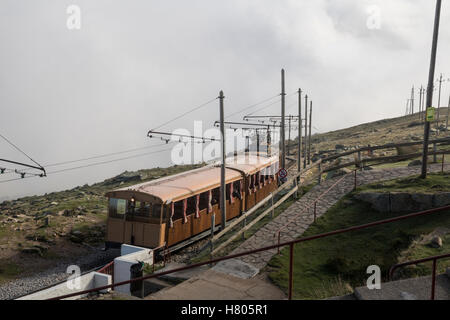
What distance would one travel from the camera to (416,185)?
15.0 meters

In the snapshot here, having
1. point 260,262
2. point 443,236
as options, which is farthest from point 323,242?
point 443,236

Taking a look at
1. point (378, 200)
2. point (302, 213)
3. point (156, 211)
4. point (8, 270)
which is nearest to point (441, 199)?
point (378, 200)

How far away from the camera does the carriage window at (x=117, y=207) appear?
15195 millimetres

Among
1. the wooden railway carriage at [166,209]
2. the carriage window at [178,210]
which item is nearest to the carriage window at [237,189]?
the wooden railway carriage at [166,209]

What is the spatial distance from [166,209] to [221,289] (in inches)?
225

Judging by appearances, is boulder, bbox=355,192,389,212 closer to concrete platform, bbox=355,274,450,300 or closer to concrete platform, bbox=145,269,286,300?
concrete platform, bbox=145,269,286,300

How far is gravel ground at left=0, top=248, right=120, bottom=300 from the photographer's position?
1255 cm

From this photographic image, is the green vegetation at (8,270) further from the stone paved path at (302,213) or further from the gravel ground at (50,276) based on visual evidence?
the stone paved path at (302,213)

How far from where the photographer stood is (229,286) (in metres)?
9.55

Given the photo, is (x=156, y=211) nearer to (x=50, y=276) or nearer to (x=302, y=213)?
(x=50, y=276)

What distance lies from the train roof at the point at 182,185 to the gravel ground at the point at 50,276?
9.32ft

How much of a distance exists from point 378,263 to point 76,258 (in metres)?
12.3

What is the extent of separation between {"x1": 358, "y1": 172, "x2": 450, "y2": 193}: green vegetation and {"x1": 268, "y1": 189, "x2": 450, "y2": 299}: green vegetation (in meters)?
1.80

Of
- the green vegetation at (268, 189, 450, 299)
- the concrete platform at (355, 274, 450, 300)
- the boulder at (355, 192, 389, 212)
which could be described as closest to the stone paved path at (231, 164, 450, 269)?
the green vegetation at (268, 189, 450, 299)
